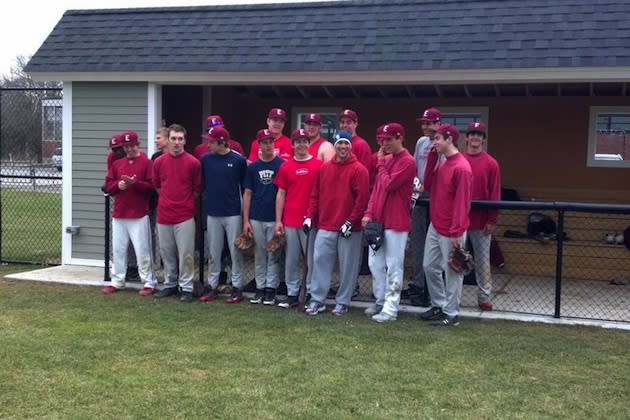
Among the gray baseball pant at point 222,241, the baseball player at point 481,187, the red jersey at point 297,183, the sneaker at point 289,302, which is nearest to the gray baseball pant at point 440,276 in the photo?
the baseball player at point 481,187

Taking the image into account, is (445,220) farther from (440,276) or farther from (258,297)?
(258,297)

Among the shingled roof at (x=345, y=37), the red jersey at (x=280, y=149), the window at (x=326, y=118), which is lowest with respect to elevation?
the red jersey at (x=280, y=149)

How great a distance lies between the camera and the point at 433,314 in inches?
236

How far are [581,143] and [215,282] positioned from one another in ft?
19.6

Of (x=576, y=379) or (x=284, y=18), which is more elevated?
(x=284, y=18)

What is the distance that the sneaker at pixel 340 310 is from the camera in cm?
615

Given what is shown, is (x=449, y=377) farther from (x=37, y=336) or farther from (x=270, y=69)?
(x=270, y=69)

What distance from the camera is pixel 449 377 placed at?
4.46 metres

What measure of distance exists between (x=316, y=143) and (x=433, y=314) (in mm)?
1952

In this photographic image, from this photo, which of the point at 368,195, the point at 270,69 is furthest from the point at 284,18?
the point at 368,195

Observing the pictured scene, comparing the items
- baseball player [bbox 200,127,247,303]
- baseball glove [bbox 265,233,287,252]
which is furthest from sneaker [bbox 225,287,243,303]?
baseball glove [bbox 265,233,287,252]

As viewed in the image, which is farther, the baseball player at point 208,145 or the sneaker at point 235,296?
the baseball player at point 208,145

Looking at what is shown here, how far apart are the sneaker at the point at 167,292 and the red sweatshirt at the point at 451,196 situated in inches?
109

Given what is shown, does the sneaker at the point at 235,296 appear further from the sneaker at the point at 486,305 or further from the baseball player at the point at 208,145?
the sneaker at the point at 486,305
